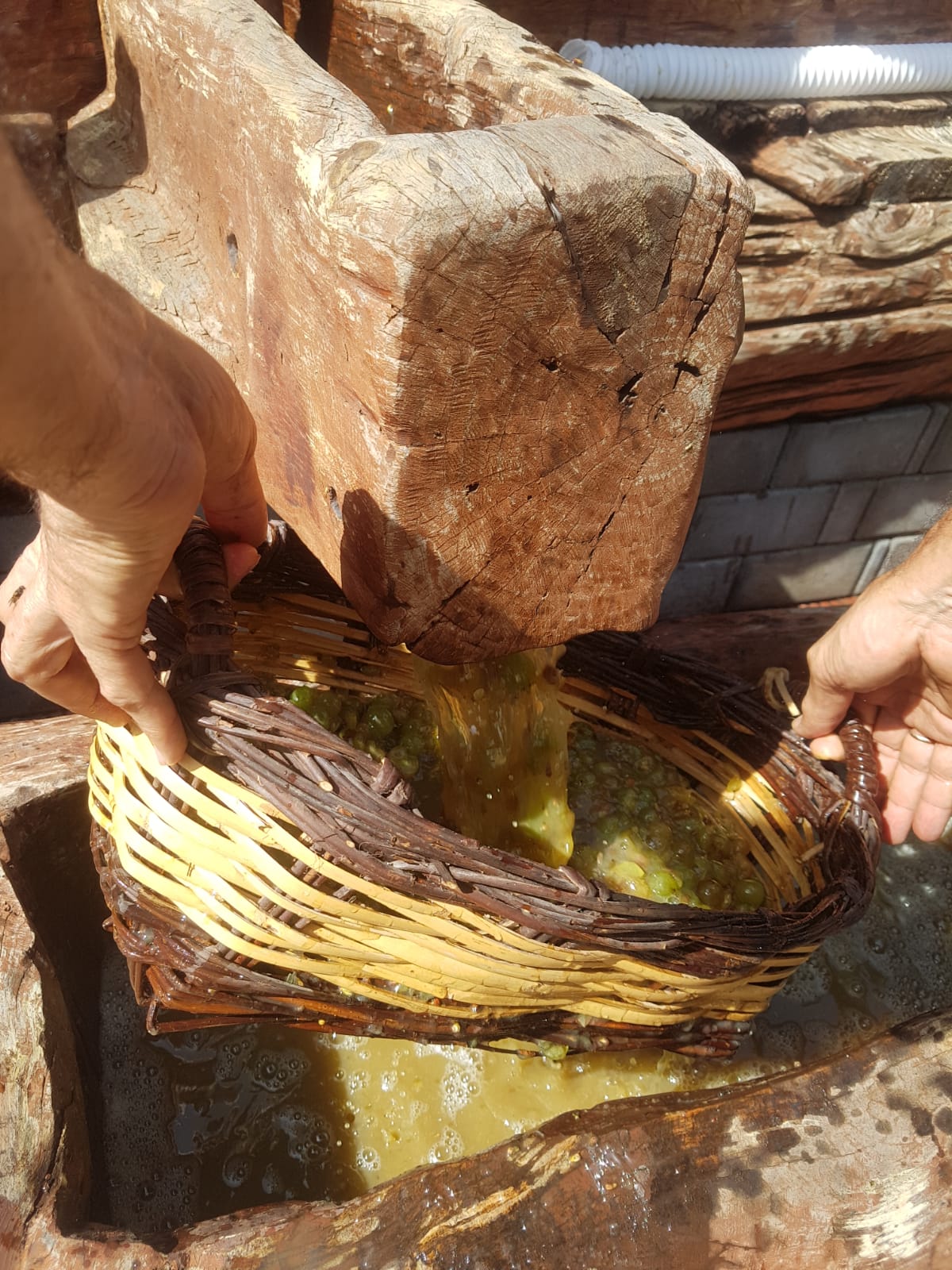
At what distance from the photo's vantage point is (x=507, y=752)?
1858mm

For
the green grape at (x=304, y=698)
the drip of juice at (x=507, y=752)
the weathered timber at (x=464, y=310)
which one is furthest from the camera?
the green grape at (x=304, y=698)

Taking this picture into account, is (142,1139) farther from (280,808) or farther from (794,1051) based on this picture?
(794,1051)

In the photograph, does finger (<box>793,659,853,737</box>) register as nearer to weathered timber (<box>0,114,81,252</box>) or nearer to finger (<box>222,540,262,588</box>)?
finger (<box>222,540,262,588</box>)

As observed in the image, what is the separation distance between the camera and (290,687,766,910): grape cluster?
197 centimetres

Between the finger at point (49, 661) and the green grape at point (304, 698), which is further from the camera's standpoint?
the green grape at point (304, 698)

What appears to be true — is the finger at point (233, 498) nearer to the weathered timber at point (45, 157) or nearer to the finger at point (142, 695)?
the finger at point (142, 695)

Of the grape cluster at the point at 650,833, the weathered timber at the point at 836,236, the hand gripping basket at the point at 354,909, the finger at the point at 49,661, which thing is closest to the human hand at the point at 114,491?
the finger at the point at 49,661

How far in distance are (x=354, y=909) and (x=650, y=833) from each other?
0.91 m

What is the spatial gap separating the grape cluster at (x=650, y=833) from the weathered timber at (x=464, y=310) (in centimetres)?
76

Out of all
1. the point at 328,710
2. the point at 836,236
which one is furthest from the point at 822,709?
the point at 836,236

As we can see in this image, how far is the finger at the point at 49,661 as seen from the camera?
4.12ft

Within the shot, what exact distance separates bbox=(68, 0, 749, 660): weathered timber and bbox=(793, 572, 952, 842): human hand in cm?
66

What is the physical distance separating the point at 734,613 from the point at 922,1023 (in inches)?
52.4

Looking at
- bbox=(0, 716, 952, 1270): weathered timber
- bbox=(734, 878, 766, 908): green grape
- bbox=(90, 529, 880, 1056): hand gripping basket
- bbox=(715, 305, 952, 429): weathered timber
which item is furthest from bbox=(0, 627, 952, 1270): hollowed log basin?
bbox=(715, 305, 952, 429): weathered timber
